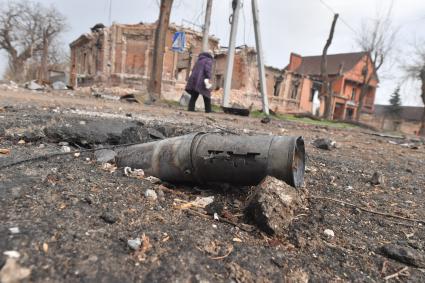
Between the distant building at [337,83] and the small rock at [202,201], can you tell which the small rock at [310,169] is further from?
the distant building at [337,83]

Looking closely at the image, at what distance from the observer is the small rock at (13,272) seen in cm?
86

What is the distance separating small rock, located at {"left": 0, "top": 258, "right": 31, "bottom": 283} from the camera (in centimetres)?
86

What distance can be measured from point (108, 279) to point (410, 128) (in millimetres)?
47538

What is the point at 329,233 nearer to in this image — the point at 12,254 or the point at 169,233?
the point at 169,233

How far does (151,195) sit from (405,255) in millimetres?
1206

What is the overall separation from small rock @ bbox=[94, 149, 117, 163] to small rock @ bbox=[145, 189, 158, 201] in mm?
598

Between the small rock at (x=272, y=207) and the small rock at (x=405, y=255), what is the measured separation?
437 millimetres

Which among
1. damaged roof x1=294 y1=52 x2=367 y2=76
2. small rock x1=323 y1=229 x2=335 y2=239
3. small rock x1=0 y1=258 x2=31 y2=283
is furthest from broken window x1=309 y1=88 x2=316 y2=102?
small rock x1=0 y1=258 x2=31 y2=283

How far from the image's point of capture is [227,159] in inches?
65.6

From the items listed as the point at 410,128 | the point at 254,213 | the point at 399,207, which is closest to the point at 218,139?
the point at 254,213

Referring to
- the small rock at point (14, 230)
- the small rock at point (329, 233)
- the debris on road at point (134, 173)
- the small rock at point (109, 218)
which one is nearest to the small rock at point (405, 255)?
the small rock at point (329, 233)

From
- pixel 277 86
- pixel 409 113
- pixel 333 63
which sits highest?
pixel 333 63

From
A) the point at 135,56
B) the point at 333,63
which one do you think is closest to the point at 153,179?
the point at 135,56

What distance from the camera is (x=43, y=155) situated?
1949 mm
